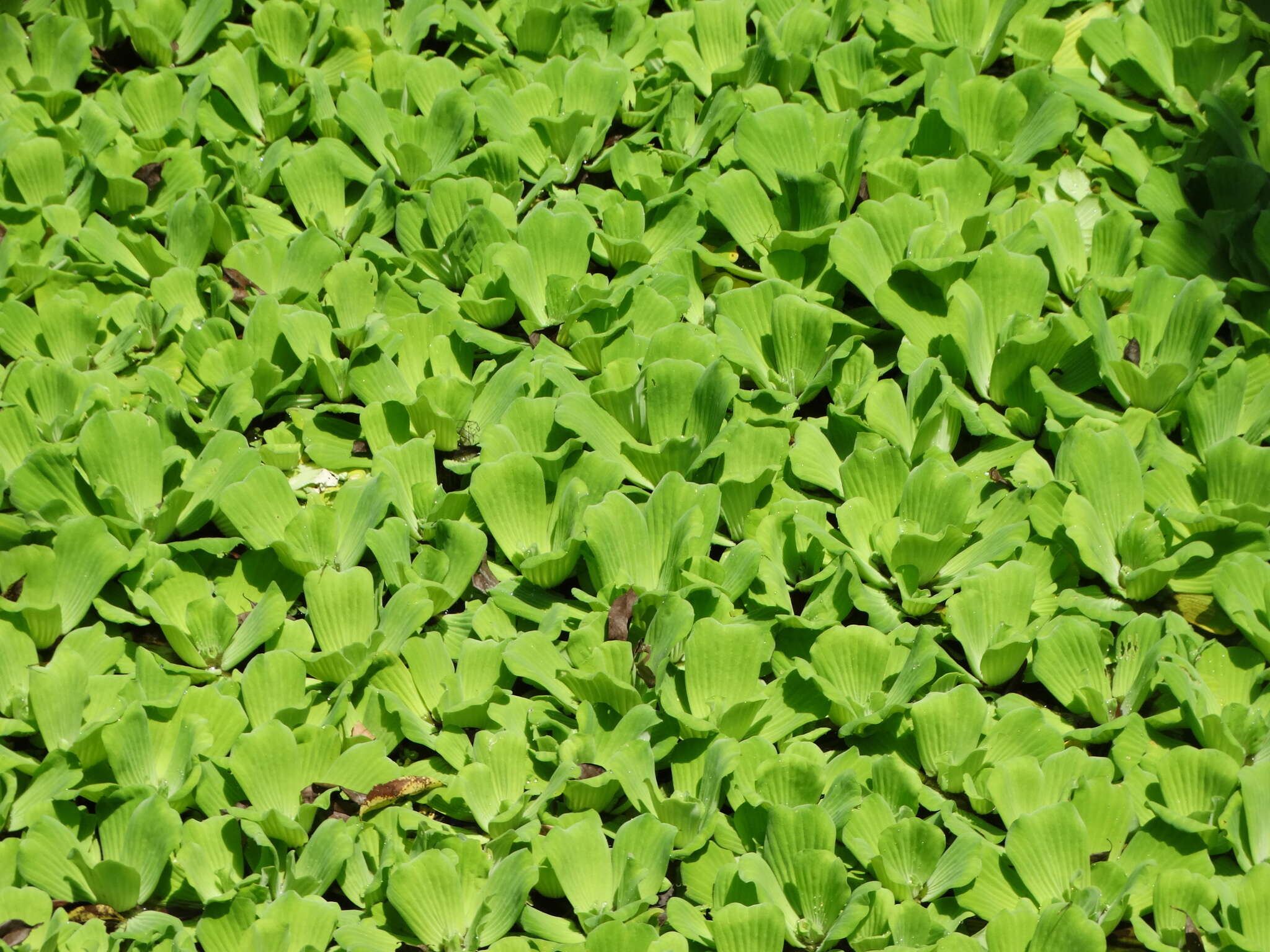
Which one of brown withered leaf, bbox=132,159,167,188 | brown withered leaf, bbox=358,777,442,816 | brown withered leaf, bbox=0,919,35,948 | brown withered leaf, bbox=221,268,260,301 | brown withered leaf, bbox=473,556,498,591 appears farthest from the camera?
brown withered leaf, bbox=132,159,167,188

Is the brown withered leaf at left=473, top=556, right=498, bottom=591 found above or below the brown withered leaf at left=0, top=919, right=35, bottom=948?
above

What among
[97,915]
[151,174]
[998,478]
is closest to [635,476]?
[998,478]

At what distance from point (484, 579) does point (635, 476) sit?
1.02 feet

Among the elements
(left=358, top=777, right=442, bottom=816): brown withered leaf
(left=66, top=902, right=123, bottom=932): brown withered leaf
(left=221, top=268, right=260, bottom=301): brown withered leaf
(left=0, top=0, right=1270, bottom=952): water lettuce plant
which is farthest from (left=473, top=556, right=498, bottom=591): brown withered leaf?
(left=221, top=268, right=260, bottom=301): brown withered leaf

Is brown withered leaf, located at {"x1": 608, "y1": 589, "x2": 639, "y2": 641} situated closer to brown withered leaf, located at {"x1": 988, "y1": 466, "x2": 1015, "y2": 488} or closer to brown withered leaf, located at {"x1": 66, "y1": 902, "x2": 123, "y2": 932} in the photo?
brown withered leaf, located at {"x1": 988, "y1": 466, "x2": 1015, "y2": 488}

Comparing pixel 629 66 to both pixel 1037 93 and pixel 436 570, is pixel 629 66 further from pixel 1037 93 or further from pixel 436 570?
pixel 436 570

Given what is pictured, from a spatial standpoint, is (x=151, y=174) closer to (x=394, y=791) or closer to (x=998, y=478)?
(x=394, y=791)

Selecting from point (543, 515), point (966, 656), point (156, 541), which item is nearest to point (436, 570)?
point (543, 515)

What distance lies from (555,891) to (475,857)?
120 mm

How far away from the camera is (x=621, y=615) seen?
6.49ft

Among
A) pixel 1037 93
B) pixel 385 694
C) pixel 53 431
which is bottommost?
pixel 385 694

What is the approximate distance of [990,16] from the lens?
2.88 metres

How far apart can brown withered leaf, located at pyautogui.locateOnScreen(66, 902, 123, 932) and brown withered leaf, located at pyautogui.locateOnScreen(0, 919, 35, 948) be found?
62 mm

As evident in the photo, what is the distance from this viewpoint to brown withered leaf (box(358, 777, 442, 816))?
1.85 meters
